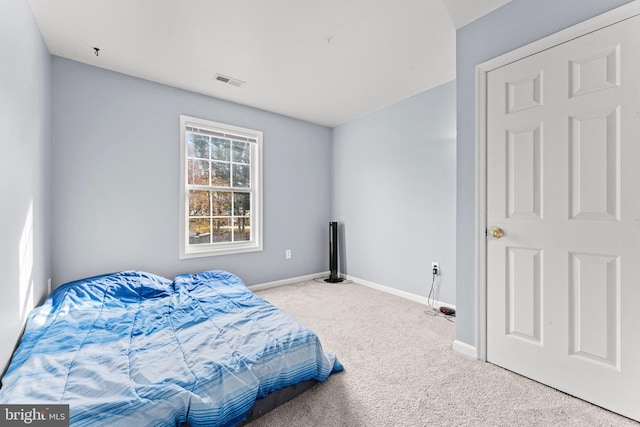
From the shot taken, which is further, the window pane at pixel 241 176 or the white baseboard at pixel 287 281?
the white baseboard at pixel 287 281

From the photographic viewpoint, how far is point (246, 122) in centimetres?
363

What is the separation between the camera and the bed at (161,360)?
111 centimetres

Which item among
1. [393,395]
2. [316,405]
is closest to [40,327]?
[316,405]

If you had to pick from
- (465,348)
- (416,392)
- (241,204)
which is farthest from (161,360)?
(241,204)

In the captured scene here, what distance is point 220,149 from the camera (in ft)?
11.5

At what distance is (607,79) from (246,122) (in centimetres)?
339

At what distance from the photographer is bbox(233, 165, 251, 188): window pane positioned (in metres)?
3.62

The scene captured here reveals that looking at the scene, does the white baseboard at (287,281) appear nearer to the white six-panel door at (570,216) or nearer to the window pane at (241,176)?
the window pane at (241,176)

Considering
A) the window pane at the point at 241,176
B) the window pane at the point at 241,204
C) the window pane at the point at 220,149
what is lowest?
the window pane at the point at 241,204

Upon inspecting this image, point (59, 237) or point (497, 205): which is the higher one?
point (497, 205)

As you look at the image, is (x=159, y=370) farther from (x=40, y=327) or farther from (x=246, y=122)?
(x=246, y=122)

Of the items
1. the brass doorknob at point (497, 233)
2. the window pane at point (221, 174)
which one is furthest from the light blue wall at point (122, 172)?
the brass doorknob at point (497, 233)

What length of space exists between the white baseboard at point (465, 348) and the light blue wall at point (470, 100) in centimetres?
3

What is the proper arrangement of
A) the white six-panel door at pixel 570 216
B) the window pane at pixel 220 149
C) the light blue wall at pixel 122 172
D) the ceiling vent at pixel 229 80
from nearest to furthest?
1. the white six-panel door at pixel 570 216
2. the light blue wall at pixel 122 172
3. the ceiling vent at pixel 229 80
4. the window pane at pixel 220 149
